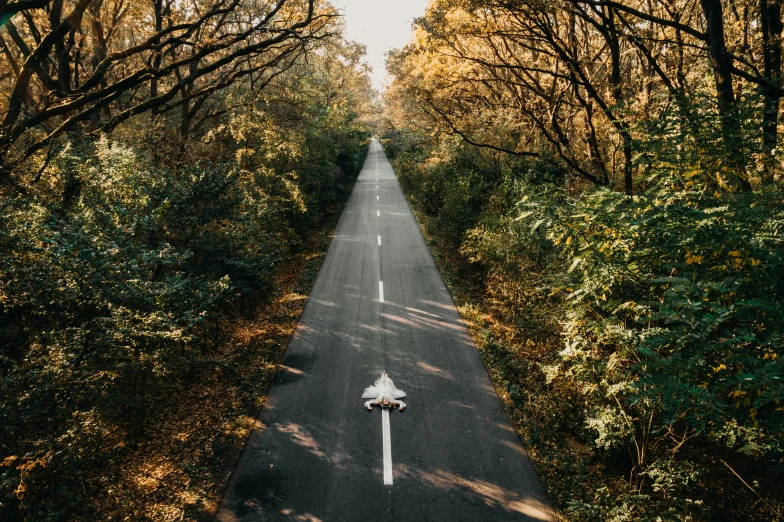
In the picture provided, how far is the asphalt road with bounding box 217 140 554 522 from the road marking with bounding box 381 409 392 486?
10 cm

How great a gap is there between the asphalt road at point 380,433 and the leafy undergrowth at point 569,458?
360 millimetres

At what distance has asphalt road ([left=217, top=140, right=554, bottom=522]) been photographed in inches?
252

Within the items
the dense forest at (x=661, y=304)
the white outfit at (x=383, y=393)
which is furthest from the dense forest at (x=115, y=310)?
the dense forest at (x=661, y=304)

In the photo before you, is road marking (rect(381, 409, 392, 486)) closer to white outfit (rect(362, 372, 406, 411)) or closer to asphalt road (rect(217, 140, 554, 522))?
asphalt road (rect(217, 140, 554, 522))

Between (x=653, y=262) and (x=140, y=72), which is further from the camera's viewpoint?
(x=140, y=72)

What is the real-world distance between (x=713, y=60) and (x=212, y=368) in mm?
12094

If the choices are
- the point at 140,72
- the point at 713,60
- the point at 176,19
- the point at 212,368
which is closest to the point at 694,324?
the point at 713,60

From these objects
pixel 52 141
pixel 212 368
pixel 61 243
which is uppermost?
pixel 52 141

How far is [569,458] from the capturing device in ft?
24.0

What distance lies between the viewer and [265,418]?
837 centimetres

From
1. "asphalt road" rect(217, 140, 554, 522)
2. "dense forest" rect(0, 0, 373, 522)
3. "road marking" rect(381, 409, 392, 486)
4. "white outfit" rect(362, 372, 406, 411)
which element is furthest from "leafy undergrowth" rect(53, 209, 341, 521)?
"road marking" rect(381, 409, 392, 486)

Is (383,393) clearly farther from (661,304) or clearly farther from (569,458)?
(661,304)

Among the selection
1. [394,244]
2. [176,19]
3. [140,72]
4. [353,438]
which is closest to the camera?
[353,438]

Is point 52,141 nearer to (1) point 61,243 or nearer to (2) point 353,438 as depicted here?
(1) point 61,243
